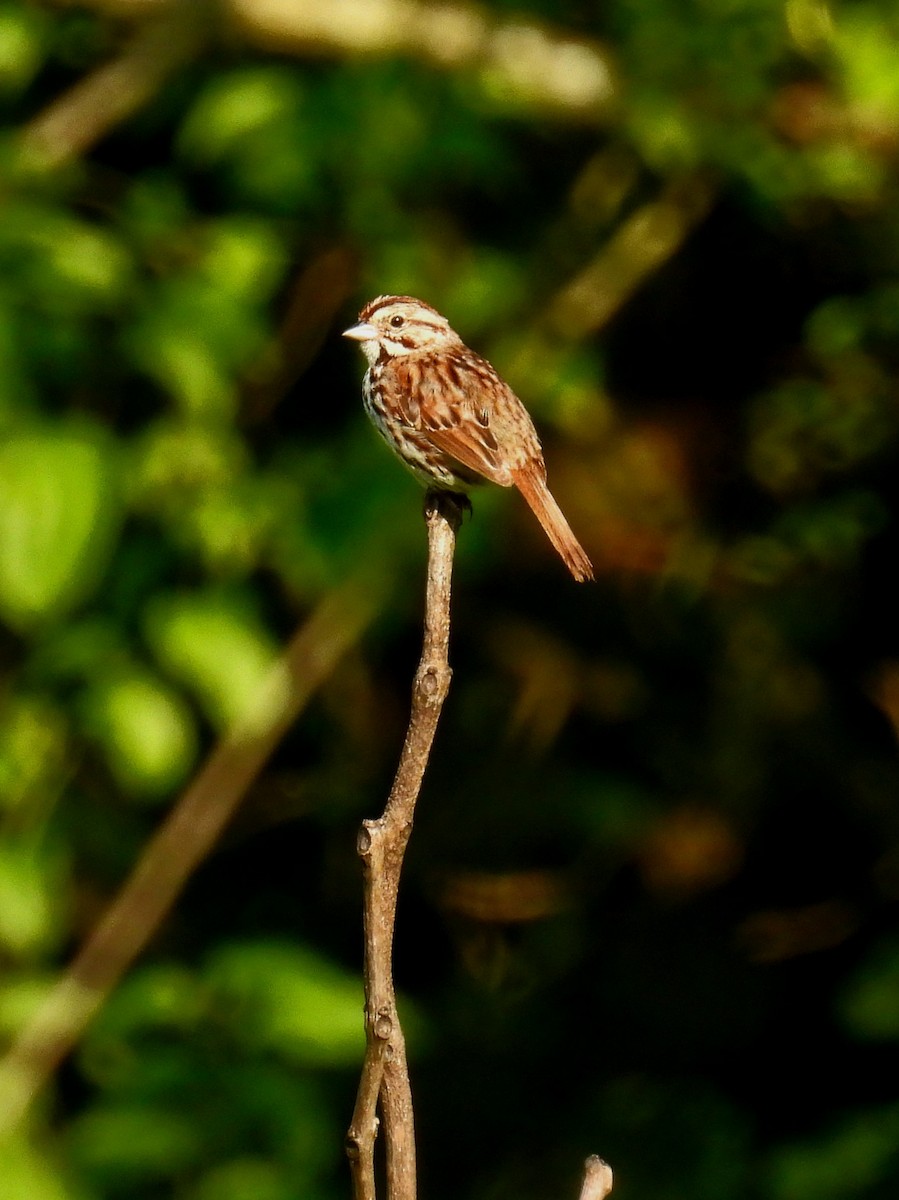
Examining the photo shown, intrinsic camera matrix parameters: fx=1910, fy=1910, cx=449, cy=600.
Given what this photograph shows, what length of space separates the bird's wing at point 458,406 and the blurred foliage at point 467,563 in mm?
852

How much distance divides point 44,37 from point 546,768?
2.88 meters

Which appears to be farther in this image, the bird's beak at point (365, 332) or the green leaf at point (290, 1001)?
the green leaf at point (290, 1001)

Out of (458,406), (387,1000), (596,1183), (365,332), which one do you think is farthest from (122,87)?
(596,1183)

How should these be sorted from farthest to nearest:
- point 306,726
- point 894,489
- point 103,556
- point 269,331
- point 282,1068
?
point 306,726 → point 894,489 → point 269,331 → point 282,1068 → point 103,556

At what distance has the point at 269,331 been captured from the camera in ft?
19.0

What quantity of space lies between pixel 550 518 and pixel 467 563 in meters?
1.72

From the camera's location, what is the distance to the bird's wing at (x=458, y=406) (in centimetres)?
362

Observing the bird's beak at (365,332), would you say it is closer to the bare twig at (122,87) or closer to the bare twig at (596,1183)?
the bare twig at (122,87)

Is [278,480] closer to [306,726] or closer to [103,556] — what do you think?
[103,556]

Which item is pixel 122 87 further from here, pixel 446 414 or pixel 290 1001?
pixel 290 1001

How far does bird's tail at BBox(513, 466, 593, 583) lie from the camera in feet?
11.4

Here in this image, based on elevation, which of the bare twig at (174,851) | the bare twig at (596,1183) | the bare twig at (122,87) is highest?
the bare twig at (122,87)

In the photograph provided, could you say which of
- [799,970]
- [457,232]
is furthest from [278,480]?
[799,970]

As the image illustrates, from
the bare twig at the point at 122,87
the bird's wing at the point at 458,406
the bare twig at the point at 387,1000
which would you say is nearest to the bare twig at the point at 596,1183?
the bare twig at the point at 387,1000
